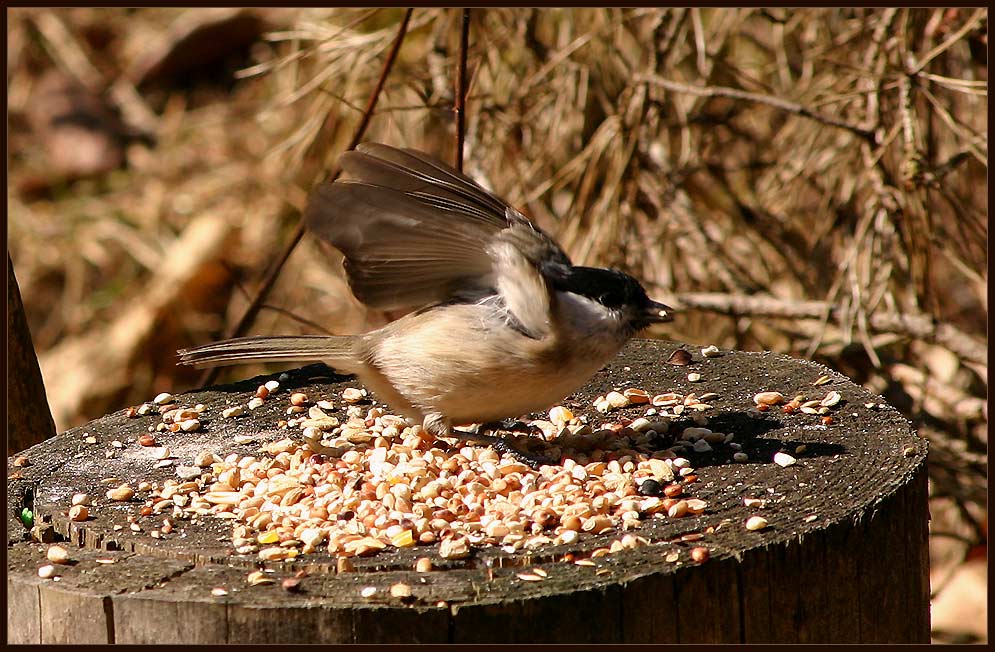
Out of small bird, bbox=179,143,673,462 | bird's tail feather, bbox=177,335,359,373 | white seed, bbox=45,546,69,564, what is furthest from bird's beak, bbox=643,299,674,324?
white seed, bbox=45,546,69,564

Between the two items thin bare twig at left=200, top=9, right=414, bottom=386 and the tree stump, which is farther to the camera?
thin bare twig at left=200, top=9, right=414, bottom=386

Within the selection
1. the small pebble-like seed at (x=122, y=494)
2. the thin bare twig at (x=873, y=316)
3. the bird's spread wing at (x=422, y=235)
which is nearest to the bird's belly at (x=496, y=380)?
the bird's spread wing at (x=422, y=235)

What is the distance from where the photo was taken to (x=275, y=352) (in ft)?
11.2

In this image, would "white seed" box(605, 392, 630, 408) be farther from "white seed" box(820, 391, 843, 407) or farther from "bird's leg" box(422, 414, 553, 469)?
"white seed" box(820, 391, 843, 407)

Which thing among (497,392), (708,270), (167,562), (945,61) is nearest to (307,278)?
(708,270)

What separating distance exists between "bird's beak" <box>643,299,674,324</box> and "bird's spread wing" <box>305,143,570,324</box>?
0.25 meters

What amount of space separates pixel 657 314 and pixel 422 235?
63 centimetres

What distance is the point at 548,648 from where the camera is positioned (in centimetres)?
226

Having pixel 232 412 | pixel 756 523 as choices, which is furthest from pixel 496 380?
pixel 232 412

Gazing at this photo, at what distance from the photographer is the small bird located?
2.89m

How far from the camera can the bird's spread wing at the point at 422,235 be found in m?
2.86

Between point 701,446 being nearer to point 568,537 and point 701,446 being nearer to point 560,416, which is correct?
point 560,416

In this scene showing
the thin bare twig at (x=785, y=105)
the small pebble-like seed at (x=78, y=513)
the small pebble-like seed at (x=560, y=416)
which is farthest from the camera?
the thin bare twig at (x=785, y=105)

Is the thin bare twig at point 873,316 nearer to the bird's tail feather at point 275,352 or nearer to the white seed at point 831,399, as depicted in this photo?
the white seed at point 831,399
